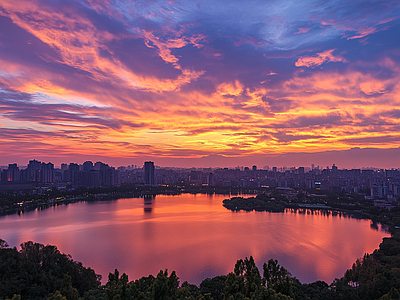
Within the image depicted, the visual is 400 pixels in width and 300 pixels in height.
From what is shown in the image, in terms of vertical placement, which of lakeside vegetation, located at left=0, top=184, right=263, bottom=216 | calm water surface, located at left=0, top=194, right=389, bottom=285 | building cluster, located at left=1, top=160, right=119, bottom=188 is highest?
building cluster, located at left=1, top=160, right=119, bottom=188

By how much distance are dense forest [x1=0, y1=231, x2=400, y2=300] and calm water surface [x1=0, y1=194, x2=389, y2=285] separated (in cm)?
206

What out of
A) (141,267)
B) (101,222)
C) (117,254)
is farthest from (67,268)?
(101,222)

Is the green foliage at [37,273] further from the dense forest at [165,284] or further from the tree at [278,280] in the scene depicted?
the tree at [278,280]

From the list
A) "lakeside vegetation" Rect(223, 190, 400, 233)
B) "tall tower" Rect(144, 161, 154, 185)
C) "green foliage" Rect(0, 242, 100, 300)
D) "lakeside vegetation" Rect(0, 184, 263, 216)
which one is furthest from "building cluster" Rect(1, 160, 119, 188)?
"green foliage" Rect(0, 242, 100, 300)

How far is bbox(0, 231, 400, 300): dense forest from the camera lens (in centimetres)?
368

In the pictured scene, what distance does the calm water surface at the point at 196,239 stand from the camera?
8031 mm

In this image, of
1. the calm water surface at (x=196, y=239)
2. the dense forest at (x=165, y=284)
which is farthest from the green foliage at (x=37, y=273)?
the calm water surface at (x=196, y=239)

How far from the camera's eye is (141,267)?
25.7ft

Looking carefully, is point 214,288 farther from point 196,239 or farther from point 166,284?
point 196,239

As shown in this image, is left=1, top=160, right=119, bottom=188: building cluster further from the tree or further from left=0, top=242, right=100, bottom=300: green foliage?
the tree

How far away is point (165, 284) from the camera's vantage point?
366 centimetres

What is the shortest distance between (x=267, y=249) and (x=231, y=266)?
2.45 metres

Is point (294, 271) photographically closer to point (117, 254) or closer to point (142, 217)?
point (117, 254)

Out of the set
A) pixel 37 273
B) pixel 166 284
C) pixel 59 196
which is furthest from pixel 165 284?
pixel 59 196
